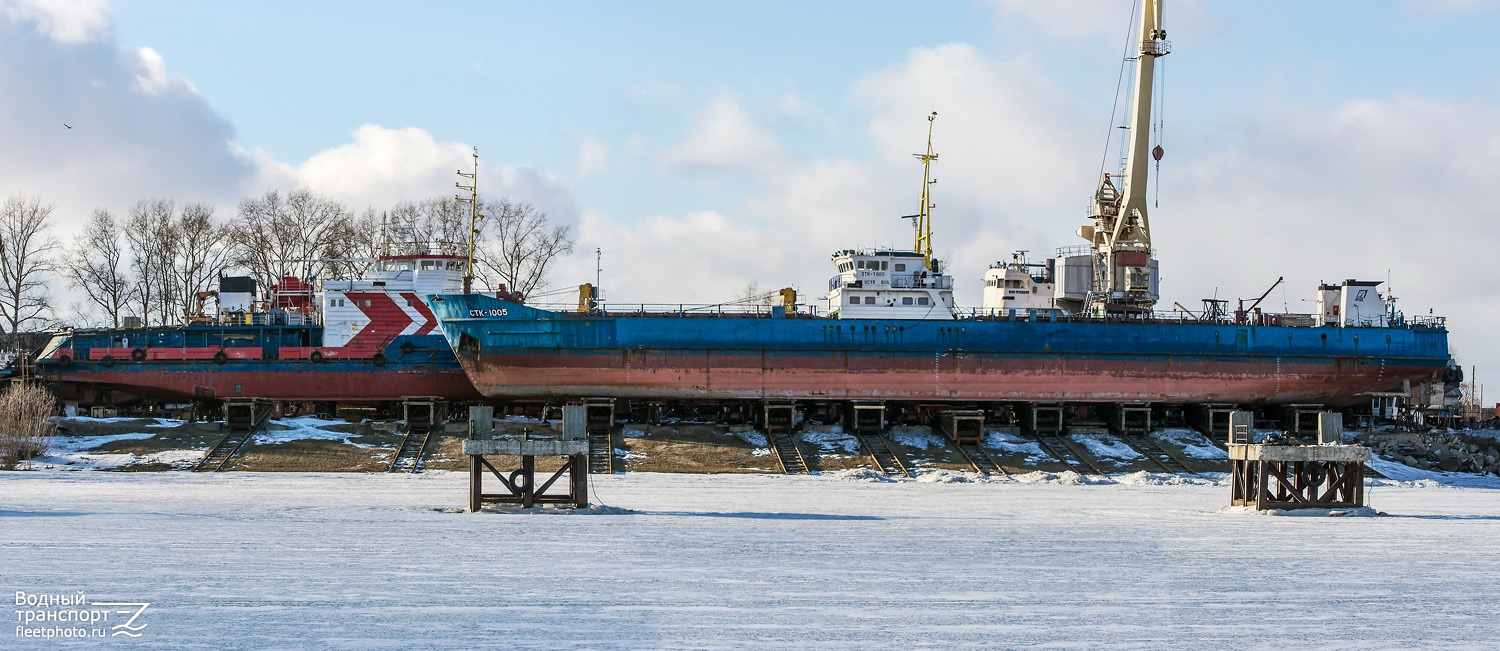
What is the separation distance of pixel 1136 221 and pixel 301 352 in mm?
29368

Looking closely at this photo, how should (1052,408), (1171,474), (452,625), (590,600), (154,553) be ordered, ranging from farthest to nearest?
(1052,408), (1171,474), (154,553), (590,600), (452,625)

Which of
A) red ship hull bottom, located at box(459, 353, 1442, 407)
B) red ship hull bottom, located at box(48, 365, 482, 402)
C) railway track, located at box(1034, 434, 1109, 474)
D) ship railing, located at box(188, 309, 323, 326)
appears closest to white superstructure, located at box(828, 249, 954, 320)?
red ship hull bottom, located at box(459, 353, 1442, 407)

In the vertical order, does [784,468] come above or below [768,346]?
below

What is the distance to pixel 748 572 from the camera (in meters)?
17.4

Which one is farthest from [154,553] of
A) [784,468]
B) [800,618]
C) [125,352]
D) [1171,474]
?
[125,352]

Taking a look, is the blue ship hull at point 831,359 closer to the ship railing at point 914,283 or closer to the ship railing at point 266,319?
the ship railing at point 914,283

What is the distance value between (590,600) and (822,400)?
31.2 metres

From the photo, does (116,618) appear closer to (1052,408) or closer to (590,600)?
(590,600)

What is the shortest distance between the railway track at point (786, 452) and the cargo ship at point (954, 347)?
9.00ft

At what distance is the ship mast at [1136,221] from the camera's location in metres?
50.0

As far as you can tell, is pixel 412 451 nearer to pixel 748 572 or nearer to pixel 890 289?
pixel 890 289

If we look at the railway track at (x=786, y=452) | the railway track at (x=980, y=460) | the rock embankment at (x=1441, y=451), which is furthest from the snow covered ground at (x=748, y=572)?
the rock embankment at (x=1441, y=451)

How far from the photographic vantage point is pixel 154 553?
17.9 meters

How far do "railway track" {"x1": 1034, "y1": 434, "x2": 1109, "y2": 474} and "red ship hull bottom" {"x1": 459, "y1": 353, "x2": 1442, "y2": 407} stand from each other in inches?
104
